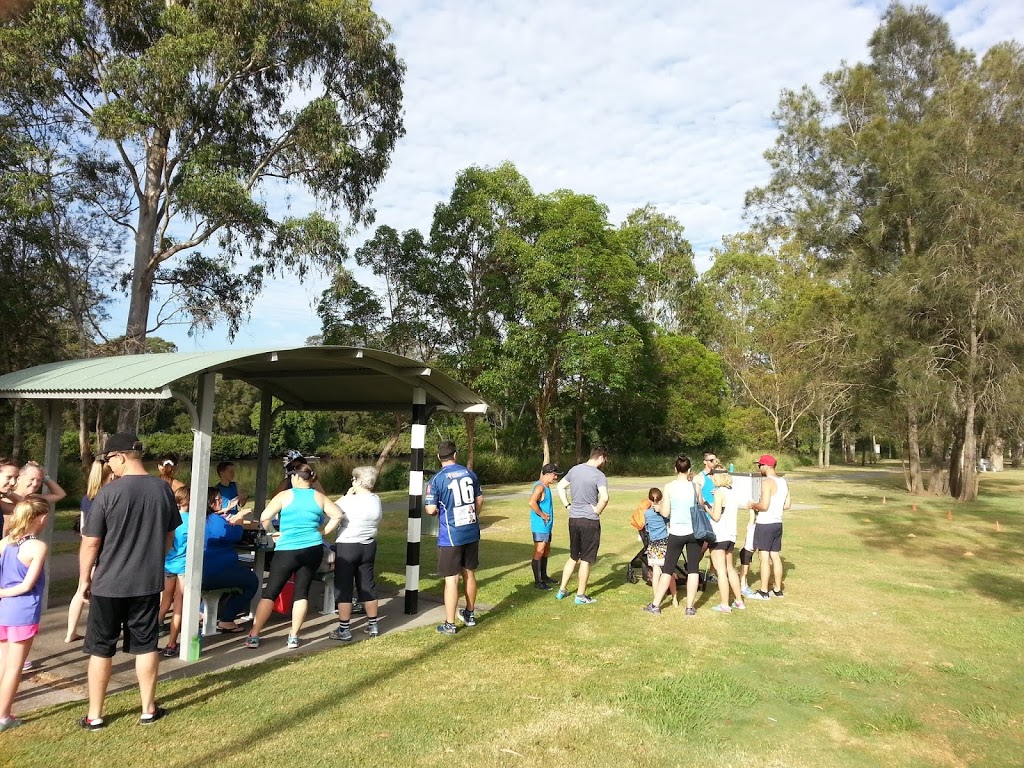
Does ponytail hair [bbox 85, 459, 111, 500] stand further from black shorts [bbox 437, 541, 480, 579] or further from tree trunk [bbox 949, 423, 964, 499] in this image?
tree trunk [bbox 949, 423, 964, 499]

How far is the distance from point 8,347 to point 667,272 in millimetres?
39928

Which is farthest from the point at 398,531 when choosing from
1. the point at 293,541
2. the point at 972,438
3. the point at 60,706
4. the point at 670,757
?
the point at 972,438

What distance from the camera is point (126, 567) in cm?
429

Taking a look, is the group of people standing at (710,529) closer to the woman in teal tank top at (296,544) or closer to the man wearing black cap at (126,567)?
the woman in teal tank top at (296,544)

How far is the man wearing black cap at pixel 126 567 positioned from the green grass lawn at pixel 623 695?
14.5 inches

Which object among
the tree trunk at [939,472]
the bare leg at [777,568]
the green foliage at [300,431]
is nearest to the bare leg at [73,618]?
the bare leg at [777,568]

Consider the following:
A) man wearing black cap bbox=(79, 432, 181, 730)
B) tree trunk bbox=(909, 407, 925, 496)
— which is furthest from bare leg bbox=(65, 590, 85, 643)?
tree trunk bbox=(909, 407, 925, 496)

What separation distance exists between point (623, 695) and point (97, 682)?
11.3 feet

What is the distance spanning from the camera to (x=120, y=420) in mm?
15312

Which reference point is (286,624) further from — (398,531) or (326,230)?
(326,230)

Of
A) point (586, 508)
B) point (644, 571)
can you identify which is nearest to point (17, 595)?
point (586, 508)

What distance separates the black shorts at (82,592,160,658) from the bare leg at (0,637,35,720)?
0.39m

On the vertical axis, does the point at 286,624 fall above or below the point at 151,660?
below

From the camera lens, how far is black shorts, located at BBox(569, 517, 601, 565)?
7.79m
